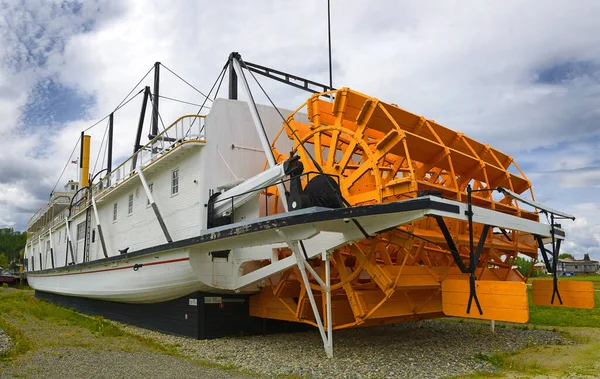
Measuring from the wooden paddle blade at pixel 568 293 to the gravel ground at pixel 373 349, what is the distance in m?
0.84

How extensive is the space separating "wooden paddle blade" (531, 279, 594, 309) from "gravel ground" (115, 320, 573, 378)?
33.1 inches

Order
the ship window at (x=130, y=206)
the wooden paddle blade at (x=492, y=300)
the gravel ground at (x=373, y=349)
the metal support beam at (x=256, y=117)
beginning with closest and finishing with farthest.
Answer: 1. the wooden paddle blade at (x=492, y=300)
2. the gravel ground at (x=373, y=349)
3. the metal support beam at (x=256, y=117)
4. the ship window at (x=130, y=206)

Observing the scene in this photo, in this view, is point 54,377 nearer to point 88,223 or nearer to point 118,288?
point 118,288

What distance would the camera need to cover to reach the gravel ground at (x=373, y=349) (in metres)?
6.47

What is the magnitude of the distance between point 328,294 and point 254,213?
275 centimetres

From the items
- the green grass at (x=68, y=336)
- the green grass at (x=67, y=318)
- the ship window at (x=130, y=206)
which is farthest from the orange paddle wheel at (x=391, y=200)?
the ship window at (x=130, y=206)

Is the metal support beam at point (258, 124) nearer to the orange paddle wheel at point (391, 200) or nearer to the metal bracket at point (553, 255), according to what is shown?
the orange paddle wheel at point (391, 200)

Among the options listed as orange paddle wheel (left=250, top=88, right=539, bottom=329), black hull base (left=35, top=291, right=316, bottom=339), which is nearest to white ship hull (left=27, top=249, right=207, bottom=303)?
black hull base (left=35, top=291, right=316, bottom=339)

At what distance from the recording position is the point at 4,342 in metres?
8.16

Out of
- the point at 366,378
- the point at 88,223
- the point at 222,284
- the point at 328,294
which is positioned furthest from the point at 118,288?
the point at 366,378

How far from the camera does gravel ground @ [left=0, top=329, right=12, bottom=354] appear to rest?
754 cm

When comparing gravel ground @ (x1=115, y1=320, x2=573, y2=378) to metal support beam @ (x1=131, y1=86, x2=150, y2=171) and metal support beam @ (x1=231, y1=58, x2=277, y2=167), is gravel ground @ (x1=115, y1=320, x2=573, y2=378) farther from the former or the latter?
metal support beam @ (x1=131, y1=86, x2=150, y2=171)

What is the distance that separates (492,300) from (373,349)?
2.59 metres

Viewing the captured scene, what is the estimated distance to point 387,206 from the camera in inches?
232
